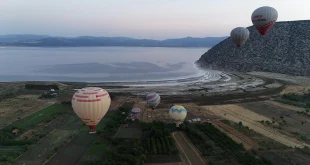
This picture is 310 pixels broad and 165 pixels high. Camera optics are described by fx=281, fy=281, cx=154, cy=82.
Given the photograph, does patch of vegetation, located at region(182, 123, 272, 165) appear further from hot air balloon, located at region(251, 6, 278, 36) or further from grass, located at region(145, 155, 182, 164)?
hot air balloon, located at region(251, 6, 278, 36)

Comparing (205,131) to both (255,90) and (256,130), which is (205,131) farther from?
(255,90)

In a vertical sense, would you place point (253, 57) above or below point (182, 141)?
above

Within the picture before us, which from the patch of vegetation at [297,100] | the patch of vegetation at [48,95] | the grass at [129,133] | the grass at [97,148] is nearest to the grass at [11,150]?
the grass at [97,148]

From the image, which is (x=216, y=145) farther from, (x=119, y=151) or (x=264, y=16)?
(x=264, y=16)

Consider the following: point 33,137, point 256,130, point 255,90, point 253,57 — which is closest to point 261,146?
point 256,130

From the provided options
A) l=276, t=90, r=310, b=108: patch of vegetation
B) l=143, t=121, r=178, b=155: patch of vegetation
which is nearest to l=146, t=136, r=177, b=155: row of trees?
l=143, t=121, r=178, b=155: patch of vegetation

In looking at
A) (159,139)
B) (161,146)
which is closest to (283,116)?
(159,139)
